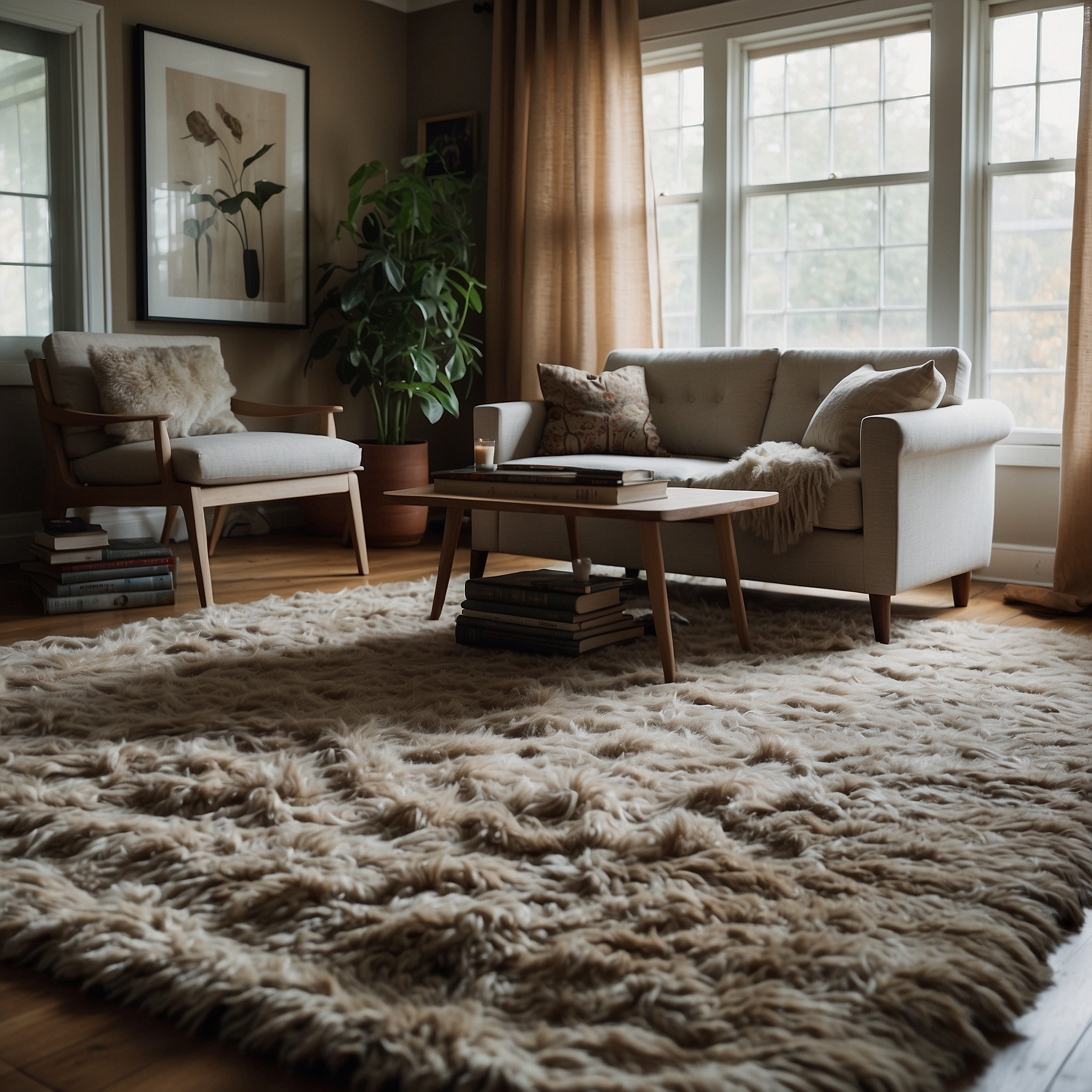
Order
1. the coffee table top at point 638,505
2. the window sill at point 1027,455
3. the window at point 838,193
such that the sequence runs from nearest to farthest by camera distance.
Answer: the coffee table top at point 638,505 < the window sill at point 1027,455 < the window at point 838,193

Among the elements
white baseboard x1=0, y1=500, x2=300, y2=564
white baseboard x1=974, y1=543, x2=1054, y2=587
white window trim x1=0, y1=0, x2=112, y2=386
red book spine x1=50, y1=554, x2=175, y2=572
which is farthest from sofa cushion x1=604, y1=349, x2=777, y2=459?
white window trim x1=0, y1=0, x2=112, y2=386

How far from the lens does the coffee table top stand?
251 cm

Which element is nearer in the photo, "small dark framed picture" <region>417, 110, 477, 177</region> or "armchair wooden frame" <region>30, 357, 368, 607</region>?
"armchair wooden frame" <region>30, 357, 368, 607</region>

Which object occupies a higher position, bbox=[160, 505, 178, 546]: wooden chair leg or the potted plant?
the potted plant

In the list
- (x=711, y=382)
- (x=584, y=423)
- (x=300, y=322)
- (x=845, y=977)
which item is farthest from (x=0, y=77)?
(x=845, y=977)

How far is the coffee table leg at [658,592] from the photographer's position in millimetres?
2543

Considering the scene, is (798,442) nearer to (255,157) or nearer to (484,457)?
(484,457)

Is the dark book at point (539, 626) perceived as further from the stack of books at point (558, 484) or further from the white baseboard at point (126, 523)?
the white baseboard at point (126, 523)

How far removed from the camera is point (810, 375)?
12.4 ft

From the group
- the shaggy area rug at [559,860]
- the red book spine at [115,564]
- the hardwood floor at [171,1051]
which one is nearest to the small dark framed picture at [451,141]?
the red book spine at [115,564]

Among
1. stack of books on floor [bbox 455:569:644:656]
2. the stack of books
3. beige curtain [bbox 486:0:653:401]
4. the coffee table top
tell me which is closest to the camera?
the coffee table top

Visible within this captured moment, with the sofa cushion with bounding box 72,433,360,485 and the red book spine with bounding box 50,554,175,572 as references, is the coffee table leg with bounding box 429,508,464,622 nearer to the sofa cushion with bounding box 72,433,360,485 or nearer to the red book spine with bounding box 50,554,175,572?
the sofa cushion with bounding box 72,433,360,485

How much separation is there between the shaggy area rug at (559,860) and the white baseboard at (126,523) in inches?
74.9

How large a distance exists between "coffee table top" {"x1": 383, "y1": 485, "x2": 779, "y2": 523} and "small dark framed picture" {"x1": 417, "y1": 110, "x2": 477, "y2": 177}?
2.89 metres
